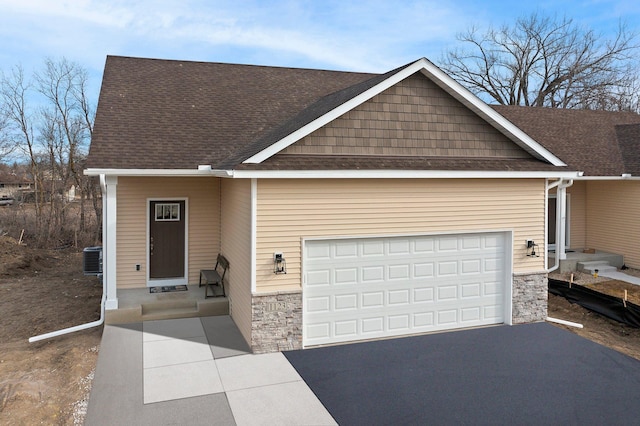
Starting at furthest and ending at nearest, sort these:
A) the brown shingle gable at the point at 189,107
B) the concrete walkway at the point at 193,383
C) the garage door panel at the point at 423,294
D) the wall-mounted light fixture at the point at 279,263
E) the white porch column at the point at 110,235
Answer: the brown shingle gable at the point at 189,107 < the white porch column at the point at 110,235 < the garage door panel at the point at 423,294 < the wall-mounted light fixture at the point at 279,263 < the concrete walkway at the point at 193,383

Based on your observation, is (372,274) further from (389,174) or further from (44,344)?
(44,344)

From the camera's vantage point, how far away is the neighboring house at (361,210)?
833 centimetres

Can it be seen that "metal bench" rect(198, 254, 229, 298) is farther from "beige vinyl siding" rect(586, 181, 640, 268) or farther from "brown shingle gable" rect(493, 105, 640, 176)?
"beige vinyl siding" rect(586, 181, 640, 268)

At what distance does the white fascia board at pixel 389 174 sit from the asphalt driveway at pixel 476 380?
10.1 ft

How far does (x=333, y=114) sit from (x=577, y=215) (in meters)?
12.1

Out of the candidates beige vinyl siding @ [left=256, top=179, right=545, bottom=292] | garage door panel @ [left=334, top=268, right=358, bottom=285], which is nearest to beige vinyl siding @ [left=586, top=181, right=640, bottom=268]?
beige vinyl siding @ [left=256, top=179, right=545, bottom=292]

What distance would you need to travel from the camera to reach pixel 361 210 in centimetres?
878

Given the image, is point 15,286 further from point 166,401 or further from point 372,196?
point 372,196

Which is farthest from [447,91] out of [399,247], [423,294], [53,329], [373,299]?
[53,329]

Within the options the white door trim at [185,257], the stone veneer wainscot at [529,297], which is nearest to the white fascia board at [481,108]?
the stone veneer wainscot at [529,297]

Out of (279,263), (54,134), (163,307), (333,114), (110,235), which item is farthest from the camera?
(54,134)

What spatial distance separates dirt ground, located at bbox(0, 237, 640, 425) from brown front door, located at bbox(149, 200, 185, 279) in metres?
1.74

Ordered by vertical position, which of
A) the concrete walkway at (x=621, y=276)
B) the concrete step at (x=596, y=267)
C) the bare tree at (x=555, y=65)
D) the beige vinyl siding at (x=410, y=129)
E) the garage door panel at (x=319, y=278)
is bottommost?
the concrete walkway at (x=621, y=276)

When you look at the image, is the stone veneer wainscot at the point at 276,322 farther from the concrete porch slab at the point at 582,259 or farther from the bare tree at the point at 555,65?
the bare tree at the point at 555,65
